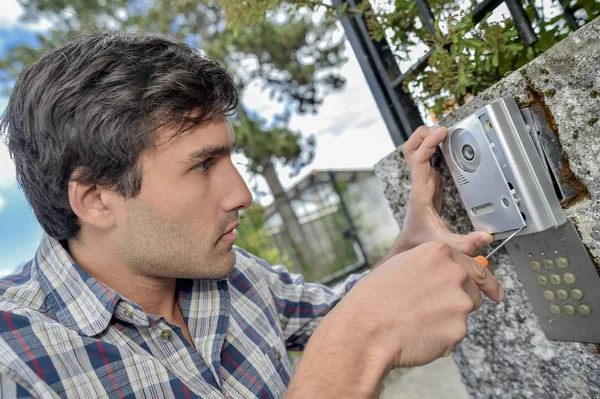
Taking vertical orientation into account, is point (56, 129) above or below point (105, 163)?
above

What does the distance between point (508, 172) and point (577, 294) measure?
0.99 ft

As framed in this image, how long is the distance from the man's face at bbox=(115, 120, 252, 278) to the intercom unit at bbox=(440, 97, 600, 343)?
2.24 ft

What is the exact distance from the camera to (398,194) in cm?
144

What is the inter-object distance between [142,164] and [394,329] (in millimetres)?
855

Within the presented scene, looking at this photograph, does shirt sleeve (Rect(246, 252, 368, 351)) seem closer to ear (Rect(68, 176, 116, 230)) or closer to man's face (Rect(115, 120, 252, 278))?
man's face (Rect(115, 120, 252, 278))

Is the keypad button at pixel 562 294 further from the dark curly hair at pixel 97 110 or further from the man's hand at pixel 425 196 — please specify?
the dark curly hair at pixel 97 110

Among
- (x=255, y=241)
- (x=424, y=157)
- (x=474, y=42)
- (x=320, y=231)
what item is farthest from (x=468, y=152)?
(x=320, y=231)

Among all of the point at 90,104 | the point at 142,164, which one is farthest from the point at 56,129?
the point at 142,164

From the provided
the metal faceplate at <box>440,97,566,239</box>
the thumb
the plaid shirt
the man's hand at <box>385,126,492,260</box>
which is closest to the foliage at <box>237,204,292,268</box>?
the plaid shirt

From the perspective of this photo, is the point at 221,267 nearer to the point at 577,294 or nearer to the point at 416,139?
the point at 416,139

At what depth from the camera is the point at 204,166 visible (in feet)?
4.43

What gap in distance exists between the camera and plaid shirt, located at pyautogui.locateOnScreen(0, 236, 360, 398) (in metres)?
0.98

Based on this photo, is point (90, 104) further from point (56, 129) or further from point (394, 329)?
point (394, 329)

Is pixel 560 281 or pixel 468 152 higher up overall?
pixel 468 152
